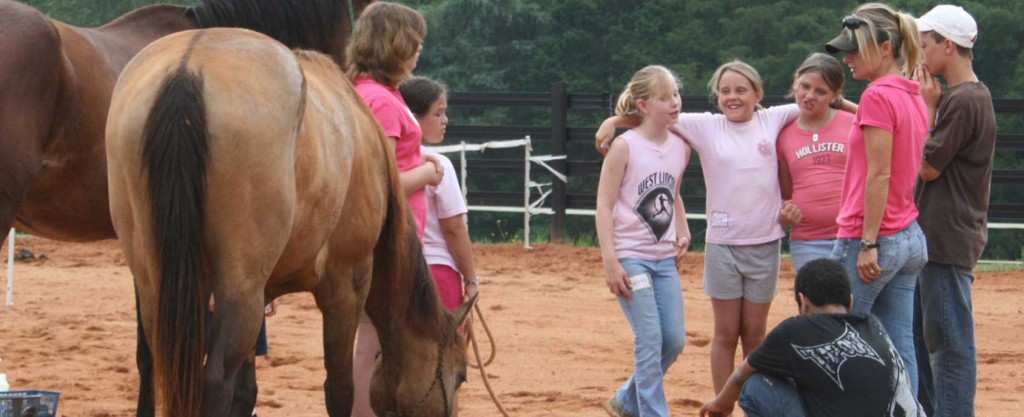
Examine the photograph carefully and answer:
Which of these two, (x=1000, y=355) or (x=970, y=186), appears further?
(x=1000, y=355)

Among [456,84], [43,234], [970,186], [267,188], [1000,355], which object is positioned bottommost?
[456,84]

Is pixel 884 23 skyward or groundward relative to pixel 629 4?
skyward

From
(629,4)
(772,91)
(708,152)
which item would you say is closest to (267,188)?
(708,152)

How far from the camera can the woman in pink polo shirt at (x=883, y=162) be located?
408 centimetres

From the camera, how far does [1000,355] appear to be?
24.1 feet

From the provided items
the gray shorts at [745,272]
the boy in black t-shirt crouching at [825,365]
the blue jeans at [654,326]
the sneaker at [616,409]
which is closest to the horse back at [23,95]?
the blue jeans at [654,326]

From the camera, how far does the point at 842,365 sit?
3562mm

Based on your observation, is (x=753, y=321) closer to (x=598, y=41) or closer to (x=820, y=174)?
(x=820, y=174)

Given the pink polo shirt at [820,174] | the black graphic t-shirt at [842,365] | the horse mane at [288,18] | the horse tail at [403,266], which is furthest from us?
the horse mane at [288,18]

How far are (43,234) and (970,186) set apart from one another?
3687 millimetres

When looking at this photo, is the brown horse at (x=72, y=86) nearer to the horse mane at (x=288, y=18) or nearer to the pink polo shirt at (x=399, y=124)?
the horse mane at (x=288, y=18)

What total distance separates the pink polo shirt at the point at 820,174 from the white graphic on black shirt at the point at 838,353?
1119mm

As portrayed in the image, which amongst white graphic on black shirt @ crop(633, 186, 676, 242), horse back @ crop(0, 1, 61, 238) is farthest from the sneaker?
horse back @ crop(0, 1, 61, 238)

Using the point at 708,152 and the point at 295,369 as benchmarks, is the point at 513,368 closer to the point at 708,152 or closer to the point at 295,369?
the point at 295,369
